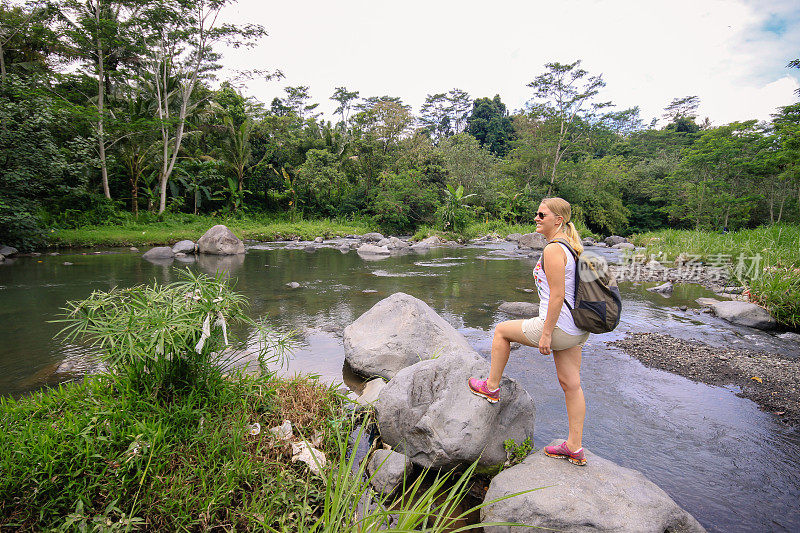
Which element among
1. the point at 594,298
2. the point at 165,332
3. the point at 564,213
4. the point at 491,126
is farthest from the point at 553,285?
the point at 491,126

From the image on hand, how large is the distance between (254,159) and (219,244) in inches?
566

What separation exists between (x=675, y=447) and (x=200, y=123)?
2863 cm

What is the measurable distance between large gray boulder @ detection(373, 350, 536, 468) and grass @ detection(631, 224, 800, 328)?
7.06 metres

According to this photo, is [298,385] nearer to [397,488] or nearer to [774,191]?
[397,488]

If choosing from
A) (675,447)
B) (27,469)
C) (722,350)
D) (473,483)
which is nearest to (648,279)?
(722,350)

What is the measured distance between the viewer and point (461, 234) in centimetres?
2564

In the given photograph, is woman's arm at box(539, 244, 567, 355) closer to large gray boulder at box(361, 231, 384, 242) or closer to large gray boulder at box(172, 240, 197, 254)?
large gray boulder at box(172, 240, 197, 254)

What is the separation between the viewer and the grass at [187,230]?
1663cm

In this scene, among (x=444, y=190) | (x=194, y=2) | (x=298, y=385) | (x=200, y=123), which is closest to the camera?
(x=298, y=385)

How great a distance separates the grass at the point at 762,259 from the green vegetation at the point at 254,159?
13.9 ft

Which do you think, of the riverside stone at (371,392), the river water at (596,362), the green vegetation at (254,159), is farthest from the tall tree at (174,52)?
the riverside stone at (371,392)

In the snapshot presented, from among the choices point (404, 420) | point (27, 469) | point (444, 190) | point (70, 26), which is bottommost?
point (404, 420)

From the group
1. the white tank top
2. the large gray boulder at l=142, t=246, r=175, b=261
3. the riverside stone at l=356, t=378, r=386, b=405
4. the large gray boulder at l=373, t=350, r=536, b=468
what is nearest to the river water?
the large gray boulder at l=373, t=350, r=536, b=468

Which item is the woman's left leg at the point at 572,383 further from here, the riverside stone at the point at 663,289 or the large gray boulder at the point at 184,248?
the large gray boulder at the point at 184,248
